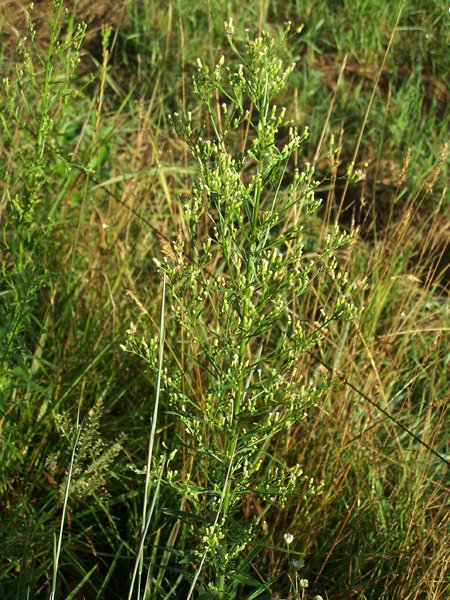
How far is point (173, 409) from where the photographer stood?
237cm

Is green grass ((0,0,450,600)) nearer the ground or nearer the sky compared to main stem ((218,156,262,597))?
nearer the ground

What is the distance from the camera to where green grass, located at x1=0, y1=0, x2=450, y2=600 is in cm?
242

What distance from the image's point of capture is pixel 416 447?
3186 mm

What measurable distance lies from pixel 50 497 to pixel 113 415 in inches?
19.5

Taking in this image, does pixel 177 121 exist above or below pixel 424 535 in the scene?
above

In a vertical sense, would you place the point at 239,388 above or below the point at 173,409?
above

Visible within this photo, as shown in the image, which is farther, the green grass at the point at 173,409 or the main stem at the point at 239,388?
the green grass at the point at 173,409

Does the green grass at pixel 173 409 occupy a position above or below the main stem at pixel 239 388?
below

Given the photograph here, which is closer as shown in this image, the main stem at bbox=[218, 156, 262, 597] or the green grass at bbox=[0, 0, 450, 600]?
the main stem at bbox=[218, 156, 262, 597]

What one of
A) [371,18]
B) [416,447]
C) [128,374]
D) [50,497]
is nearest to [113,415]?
[128,374]

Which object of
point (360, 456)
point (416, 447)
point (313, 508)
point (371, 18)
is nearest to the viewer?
point (313, 508)

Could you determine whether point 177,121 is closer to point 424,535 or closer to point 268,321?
point 268,321

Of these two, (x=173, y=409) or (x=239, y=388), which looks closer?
(x=239, y=388)

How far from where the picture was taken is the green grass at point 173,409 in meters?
2.42
